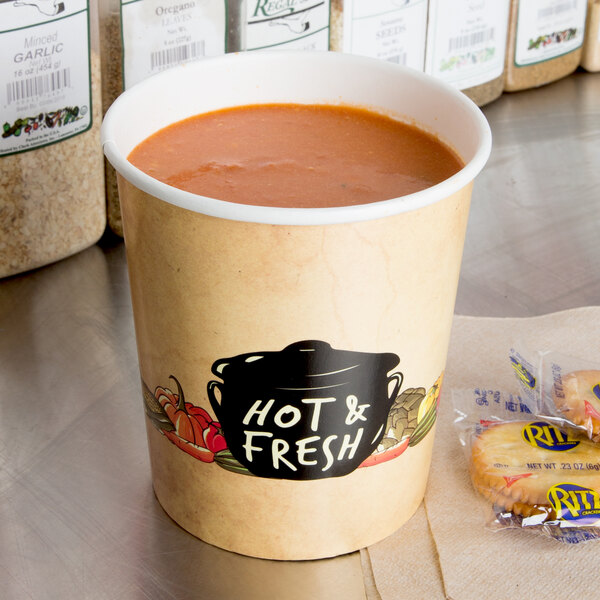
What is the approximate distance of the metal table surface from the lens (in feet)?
1.81

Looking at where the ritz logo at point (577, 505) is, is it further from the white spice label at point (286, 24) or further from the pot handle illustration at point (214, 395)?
the white spice label at point (286, 24)

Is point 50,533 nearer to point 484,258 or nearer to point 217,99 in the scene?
point 217,99

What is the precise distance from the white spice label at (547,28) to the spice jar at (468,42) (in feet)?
0.08

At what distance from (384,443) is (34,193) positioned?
369 mm

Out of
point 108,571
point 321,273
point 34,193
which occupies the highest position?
point 321,273

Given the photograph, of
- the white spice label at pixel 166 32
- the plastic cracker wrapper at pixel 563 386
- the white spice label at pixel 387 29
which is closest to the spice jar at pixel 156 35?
the white spice label at pixel 166 32

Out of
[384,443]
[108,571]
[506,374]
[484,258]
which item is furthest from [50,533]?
[484,258]

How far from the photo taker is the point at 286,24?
31.0 inches

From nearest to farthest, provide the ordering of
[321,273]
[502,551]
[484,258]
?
1. [321,273]
2. [502,551]
3. [484,258]

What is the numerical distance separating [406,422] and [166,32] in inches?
15.1

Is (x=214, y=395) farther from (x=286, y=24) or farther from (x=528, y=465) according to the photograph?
(x=286, y=24)

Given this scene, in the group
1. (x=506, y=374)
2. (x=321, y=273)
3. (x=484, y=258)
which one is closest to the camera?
(x=321, y=273)

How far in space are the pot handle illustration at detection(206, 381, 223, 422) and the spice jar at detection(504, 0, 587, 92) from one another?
0.62m

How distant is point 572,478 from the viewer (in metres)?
0.56
